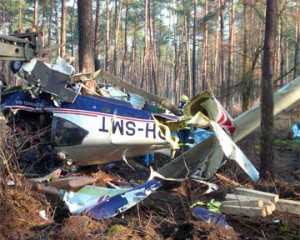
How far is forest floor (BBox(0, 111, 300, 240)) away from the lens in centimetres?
597

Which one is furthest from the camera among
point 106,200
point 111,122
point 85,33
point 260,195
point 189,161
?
point 85,33

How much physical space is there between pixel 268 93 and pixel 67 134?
3741mm

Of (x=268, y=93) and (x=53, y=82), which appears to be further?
(x=53, y=82)

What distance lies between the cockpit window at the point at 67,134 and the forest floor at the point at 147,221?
80.4 inches

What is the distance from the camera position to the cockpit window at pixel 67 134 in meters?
9.45

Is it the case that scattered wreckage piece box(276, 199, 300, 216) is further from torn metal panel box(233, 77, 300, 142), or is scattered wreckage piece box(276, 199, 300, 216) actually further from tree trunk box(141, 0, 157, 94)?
tree trunk box(141, 0, 157, 94)

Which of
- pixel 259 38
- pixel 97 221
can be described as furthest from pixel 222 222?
pixel 259 38

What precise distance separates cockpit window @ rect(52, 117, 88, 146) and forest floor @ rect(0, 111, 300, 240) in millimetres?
2042

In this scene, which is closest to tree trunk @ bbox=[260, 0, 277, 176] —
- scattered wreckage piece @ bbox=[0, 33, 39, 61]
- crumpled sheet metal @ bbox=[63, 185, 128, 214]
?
crumpled sheet metal @ bbox=[63, 185, 128, 214]

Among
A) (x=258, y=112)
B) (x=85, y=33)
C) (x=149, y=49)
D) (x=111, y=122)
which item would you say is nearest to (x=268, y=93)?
(x=258, y=112)

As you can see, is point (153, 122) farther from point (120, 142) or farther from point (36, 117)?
point (36, 117)

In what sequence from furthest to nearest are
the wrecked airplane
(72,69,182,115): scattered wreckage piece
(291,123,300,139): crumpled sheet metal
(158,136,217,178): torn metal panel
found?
(291,123,300,139): crumpled sheet metal < (72,69,182,115): scattered wreckage piece < the wrecked airplane < (158,136,217,178): torn metal panel

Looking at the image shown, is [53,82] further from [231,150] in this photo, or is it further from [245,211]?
[245,211]

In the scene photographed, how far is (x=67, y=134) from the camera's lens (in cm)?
947
